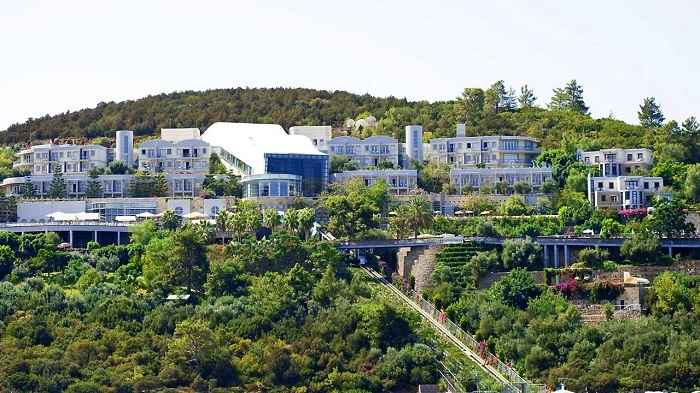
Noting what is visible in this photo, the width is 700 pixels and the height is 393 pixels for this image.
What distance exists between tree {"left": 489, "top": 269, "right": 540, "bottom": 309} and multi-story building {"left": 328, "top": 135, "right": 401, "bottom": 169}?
26137 millimetres

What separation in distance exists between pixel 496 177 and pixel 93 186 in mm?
21080

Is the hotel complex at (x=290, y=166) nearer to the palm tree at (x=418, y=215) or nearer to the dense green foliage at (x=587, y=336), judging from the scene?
the palm tree at (x=418, y=215)

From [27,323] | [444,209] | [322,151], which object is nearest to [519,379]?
[27,323]

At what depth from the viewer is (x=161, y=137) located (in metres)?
111

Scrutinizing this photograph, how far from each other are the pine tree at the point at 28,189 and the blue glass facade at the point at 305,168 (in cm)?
1215

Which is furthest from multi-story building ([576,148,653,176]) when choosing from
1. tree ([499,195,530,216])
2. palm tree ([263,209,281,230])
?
palm tree ([263,209,281,230])

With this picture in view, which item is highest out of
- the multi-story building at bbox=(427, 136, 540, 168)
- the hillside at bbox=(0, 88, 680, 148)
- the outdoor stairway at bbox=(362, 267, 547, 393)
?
the hillside at bbox=(0, 88, 680, 148)

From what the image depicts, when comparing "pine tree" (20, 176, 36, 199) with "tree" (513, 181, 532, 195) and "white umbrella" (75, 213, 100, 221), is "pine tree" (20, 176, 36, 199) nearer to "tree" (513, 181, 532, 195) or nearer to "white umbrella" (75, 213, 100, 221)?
"white umbrella" (75, 213, 100, 221)

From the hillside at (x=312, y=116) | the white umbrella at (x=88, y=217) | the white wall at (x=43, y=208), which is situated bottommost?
the white umbrella at (x=88, y=217)

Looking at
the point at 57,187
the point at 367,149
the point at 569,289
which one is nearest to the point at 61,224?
the point at 57,187

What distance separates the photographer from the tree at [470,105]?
4486 inches

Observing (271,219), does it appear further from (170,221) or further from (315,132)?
(315,132)

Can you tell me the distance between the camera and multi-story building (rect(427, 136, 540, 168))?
10625cm

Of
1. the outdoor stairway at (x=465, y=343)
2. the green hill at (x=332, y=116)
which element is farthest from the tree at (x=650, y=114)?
the outdoor stairway at (x=465, y=343)
